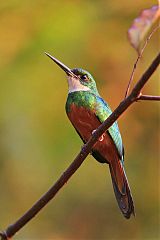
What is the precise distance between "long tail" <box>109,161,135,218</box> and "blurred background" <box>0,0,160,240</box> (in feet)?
3.30

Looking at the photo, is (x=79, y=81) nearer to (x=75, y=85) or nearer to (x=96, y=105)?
(x=75, y=85)

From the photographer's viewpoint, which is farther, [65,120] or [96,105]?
[65,120]

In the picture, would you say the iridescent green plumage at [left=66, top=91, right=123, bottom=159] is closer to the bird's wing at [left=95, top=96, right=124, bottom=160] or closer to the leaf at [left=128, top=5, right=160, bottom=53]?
the bird's wing at [left=95, top=96, right=124, bottom=160]

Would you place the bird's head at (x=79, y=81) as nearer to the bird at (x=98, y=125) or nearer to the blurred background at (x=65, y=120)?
the bird at (x=98, y=125)

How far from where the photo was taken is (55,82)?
13.8 feet

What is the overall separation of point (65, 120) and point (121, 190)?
4.46 feet

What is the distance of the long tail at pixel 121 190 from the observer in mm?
2408

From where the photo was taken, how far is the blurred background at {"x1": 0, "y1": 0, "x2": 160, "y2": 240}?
13.4ft

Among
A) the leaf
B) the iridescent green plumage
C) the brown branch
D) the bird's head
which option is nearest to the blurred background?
the bird's head

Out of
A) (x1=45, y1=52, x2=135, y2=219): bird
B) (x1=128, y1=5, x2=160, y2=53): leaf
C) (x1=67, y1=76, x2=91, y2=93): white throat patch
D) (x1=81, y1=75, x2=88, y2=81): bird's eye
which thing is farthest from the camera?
(x1=81, y1=75, x2=88, y2=81): bird's eye

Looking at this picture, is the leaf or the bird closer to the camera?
the leaf

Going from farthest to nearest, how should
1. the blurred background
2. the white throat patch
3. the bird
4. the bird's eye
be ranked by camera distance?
1. the blurred background
2. the bird's eye
3. the white throat patch
4. the bird

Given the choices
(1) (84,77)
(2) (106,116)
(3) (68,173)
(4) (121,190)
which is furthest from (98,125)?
(3) (68,173)

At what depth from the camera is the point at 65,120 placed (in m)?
4.11
